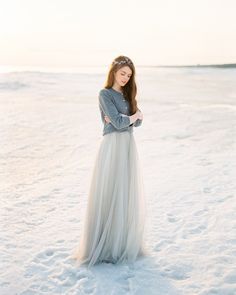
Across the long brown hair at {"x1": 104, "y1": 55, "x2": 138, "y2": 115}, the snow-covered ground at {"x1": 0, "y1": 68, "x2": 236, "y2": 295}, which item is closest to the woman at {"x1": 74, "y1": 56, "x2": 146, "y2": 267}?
the long brown hair at {"x1": 104, "y1": 55, "x2": 138, "y2": 115}

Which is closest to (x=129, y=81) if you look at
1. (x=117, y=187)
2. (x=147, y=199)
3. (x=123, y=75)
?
(x=123, y=75)

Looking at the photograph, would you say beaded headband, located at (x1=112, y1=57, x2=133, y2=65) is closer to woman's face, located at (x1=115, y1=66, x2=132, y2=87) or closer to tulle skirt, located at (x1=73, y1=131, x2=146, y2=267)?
woman's face, located at (x1=115, y1=66, x2=132, y2=87)

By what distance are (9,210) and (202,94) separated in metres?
17.1

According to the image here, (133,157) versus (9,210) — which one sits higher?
(133,157)

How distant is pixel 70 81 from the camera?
2748cm

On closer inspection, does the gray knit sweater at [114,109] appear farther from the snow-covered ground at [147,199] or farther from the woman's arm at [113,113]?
the snow-covered ground at [147,199]

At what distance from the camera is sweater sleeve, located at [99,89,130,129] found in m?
3.88

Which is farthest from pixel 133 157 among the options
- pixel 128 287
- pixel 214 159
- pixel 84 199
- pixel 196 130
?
pixel 196 130

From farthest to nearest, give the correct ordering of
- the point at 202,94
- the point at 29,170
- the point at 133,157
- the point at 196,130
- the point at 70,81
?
1. the point at 70,81
2. the point at 202,94
3. the point at 196,130
4. the point at 29,170
5. the point at 133,157

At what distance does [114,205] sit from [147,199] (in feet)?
8.20

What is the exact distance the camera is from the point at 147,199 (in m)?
6.61

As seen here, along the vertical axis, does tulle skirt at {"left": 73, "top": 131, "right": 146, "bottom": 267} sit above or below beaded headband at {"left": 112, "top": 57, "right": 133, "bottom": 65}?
below

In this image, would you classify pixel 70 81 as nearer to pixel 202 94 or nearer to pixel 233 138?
pixel 202 94

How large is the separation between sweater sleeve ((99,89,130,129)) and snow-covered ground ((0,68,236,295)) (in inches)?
55.5
